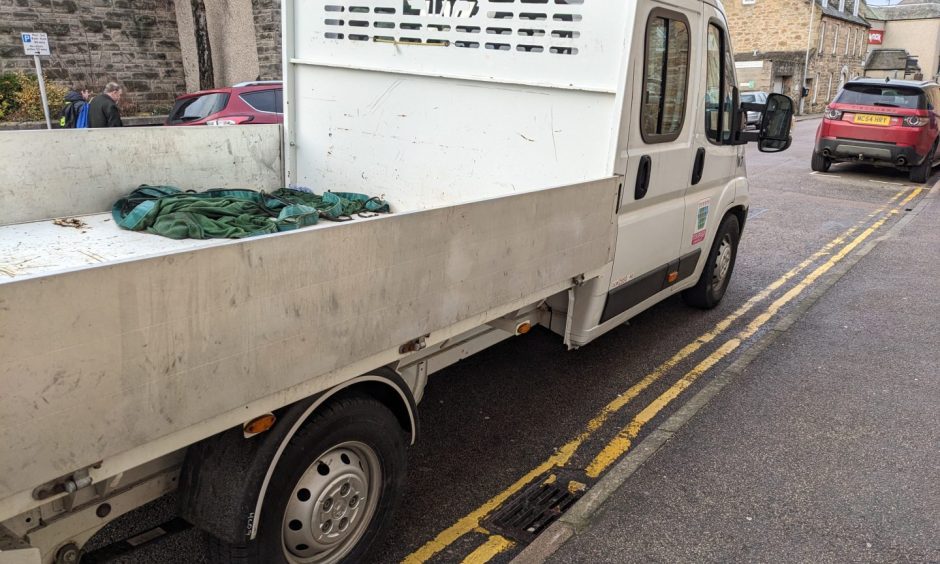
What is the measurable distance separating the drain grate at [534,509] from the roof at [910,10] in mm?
57151

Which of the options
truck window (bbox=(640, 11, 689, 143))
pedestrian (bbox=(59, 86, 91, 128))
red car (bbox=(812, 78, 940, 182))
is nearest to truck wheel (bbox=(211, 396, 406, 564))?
truck window (bbox=(640, 11, 689, 143))

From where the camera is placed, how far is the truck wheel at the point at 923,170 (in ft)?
47.1

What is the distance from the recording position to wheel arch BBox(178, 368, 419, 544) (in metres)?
2.47

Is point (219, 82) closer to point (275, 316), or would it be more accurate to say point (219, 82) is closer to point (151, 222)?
point (151, 222)

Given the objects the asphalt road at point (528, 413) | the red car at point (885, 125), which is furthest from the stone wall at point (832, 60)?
the asphalt road at point (528, 413)

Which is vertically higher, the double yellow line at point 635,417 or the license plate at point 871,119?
the license plate at point 871,119

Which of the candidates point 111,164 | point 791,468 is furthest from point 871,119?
point 111,164

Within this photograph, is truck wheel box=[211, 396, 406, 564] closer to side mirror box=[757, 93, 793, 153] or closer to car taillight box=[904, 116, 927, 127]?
side mirror box=[757, 93, 793, 153]

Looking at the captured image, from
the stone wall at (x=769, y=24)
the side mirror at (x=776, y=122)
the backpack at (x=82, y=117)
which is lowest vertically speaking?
the backpack at (x=82, y=117)

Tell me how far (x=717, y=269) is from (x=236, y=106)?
7.59 metres

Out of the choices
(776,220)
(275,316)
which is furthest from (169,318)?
(776,220)

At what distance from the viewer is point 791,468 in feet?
13.4

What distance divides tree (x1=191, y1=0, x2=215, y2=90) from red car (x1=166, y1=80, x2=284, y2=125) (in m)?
6.83

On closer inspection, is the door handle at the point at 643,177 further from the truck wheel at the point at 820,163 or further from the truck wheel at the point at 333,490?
the truck wheel at the point at 820,163
